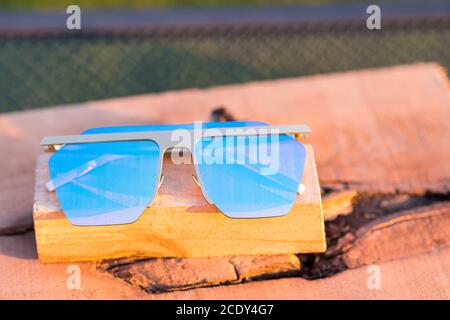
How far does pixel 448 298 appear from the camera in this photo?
1.03 meters

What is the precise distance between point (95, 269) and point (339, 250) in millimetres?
415

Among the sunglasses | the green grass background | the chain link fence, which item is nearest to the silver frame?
the sunglasses

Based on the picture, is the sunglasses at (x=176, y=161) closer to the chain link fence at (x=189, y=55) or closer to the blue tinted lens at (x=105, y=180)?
the blue tinted lens at (x=105, y=180)

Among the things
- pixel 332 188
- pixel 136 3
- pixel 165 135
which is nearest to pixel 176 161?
pixel 165 135

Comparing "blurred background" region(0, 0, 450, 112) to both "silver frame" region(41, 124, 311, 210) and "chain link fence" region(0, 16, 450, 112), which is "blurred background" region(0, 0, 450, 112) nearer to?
"chain link fence" region(0, 16, 450, 112)

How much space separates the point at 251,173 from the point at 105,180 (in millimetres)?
234

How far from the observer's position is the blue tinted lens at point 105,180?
1.01 m

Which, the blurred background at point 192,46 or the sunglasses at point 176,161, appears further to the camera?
the blurred background at point 192,46

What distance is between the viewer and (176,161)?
1075mm

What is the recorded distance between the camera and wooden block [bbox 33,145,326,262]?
102 cm

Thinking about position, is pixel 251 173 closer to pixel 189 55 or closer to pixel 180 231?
pixel 180 231

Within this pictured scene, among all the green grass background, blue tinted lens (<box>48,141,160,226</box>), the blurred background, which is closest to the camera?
blue tinted lens (<box>48,141,160,226</box>)

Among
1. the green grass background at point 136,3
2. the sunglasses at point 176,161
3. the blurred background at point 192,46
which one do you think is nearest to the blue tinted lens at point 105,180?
the sunglasses at point 176,161

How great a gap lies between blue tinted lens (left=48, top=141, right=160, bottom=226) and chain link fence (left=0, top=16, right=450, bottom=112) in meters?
0.80
